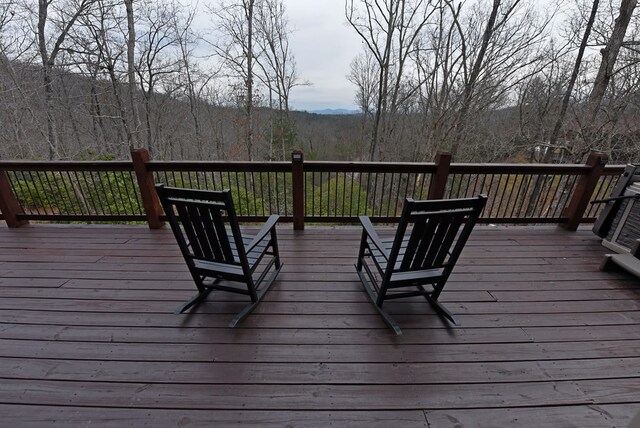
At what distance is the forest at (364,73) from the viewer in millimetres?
6531

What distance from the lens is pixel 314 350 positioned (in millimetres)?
1675

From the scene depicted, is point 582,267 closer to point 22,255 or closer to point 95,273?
point 95,273

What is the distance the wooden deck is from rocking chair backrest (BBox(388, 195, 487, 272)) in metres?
0.49

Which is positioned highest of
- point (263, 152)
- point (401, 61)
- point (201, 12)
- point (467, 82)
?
point (201, 12)

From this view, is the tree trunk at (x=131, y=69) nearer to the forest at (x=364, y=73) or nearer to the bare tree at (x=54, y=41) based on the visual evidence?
the forest at (x=364, y=73)

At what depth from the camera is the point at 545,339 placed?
1784mm

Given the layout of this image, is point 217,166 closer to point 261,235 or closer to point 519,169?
point 261,235

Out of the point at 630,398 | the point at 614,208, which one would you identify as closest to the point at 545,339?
the point at 630,398

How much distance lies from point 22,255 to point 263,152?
46.1 ft

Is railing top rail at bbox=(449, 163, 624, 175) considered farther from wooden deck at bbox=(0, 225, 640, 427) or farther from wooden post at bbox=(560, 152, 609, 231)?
wooden deck at bbox=(0, 225, 640, 427)

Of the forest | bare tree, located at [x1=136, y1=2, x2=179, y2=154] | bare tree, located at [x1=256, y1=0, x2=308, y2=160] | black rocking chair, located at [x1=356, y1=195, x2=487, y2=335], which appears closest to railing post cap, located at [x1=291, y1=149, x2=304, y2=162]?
black rocking chair, located at [x1=356, y1=195, x2=487, y2=335]

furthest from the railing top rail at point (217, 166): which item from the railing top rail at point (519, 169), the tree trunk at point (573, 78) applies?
the tree trunk at point (573, 78)

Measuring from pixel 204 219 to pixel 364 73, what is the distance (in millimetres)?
14892

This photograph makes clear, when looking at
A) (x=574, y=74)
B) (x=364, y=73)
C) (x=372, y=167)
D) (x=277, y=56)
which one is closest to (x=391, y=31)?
(x=364, y=73)
